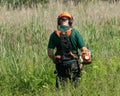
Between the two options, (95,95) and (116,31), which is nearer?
(95,95)

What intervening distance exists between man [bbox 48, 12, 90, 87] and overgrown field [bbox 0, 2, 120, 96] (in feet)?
0.84

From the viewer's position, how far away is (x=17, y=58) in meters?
7.45

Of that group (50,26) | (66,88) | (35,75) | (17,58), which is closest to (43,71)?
(35,75)

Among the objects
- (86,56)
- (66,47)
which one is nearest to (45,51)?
(66,47)

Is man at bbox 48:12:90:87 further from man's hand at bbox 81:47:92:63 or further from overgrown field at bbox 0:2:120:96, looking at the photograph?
overgrown field at bbox 0:2:120:96

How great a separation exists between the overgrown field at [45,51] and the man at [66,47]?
26cm

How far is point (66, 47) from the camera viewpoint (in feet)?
18.2

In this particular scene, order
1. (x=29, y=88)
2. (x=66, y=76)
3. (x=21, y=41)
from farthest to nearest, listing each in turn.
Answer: (x=21, y=41) → (x=29, y=88) → (x=66, y=76)

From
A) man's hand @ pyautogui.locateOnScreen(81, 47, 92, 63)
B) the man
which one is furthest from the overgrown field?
man's hand @ pyautogui.locateOnScreen(81, 47, 92, 63)

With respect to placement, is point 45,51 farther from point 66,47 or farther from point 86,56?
point 86,56

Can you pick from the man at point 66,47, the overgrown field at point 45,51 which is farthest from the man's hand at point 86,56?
the overgrown field at point 45,51

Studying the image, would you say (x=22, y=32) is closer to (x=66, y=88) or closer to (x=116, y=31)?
(x=116, y=31)

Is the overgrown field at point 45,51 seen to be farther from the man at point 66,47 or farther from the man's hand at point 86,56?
the man's hand at point 86,56

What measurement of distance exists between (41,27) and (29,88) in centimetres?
352
